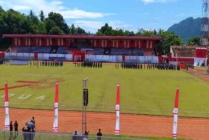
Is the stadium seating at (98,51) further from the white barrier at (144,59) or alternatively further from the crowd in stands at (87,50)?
the white barrier at (144,59)

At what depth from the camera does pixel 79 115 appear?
84.8ft

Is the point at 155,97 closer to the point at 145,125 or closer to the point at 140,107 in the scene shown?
the point at 140,107

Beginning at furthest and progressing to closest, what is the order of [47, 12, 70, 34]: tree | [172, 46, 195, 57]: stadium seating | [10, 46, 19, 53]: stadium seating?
1. [47, 12, 70, 34]: tree
2. [10, 46, 19, 53]: stadium seating
3. [172, 46, 195, 57]: stadium seating

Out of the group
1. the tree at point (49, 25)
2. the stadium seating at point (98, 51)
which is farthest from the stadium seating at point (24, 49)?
the tree at point (49, 25)

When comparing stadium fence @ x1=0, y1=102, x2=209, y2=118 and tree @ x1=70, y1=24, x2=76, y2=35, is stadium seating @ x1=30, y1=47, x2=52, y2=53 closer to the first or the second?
tree @ x1=70, y1=24, x2=76, y2=35

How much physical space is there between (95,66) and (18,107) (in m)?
37.8

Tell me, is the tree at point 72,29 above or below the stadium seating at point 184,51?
above

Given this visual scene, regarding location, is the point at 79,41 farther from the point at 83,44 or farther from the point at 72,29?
the point at 72,29

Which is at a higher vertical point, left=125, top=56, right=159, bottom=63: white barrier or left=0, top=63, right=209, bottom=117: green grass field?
left=125, top=56, right=159, bottom=63: white barrier

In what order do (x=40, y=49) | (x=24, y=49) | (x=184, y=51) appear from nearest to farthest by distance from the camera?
(x=184, y=51) → (x=24, y=49) → (x=40, y=49)

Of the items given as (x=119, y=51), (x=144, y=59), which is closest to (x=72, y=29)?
(x=119, y=51)

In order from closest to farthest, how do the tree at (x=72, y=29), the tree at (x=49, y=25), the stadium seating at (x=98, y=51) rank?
the stadium seating at (x=98, y=51) < the tree at (x=49, y=25) < the tree at (x=72, y=29)

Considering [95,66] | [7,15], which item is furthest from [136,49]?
[7,15]

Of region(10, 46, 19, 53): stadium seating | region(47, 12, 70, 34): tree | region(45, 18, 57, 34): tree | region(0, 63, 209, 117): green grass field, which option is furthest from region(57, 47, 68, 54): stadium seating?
region(47, 12, 70, 34): tree
